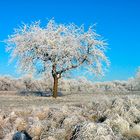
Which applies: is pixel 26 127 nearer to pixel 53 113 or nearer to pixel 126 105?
pixel 53 113

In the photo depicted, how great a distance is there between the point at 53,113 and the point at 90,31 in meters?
22.2

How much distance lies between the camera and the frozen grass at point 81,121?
67.1ft

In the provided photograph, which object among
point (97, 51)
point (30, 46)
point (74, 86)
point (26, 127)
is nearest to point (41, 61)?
point (30, 46)

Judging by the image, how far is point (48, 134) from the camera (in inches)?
837

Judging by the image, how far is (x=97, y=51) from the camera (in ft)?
145

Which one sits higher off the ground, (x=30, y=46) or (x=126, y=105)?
(x=30, y=46)

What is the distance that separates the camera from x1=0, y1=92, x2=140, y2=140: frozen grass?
2044cm

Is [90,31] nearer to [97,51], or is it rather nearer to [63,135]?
[97,51]

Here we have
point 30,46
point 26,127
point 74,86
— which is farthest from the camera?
point 74,86

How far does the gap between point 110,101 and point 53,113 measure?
3.26 m

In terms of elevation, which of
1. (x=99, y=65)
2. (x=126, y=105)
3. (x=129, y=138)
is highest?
(x=99, y=65)

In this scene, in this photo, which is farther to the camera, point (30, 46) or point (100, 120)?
point (30, 46)

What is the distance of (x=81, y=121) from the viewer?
22281mm

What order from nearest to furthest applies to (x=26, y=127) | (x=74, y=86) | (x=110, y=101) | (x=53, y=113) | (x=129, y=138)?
(x=129, y=138) → (x=26, y=127) → (x=53, y=113) → (x=110, y=101) → (x=74, y=86)
